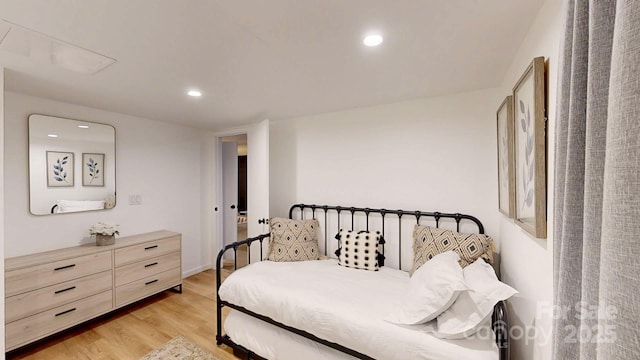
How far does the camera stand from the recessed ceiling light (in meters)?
1.43

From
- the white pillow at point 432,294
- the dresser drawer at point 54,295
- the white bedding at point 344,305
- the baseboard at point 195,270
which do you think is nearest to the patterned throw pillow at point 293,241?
the white bedding at point 344,305

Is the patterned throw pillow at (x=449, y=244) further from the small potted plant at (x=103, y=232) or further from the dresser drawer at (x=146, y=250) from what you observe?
the small potted plant at (x=103, y=232)

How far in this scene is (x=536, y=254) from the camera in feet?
4.00

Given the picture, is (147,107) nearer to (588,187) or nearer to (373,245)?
(373,245)

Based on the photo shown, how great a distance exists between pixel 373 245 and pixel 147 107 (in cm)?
287

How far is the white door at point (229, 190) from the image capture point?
4328 mm

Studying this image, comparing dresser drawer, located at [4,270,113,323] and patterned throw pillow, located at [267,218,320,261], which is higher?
patterned throw pillow, located at [267,218,320,261]

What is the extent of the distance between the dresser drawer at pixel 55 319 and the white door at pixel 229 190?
73.6 inches

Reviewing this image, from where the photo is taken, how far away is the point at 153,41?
4.84ft

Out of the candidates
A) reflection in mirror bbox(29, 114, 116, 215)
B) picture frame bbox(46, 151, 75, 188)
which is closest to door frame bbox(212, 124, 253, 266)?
reflection in mirror bbox(29, 114, 116, 215)

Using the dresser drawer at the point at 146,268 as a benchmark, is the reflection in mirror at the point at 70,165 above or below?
above

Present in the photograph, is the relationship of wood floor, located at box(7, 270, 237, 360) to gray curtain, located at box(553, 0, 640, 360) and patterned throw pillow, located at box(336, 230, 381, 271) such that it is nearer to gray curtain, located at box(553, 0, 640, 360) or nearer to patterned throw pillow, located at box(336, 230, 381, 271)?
patterned throw pillow, located at box(336, 230, 381, 271)

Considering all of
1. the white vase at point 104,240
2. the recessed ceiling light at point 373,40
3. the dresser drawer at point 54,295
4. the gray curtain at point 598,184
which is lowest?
the dresser drawer at point 54,295

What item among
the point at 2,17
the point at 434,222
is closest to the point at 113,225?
the point at 2,17
